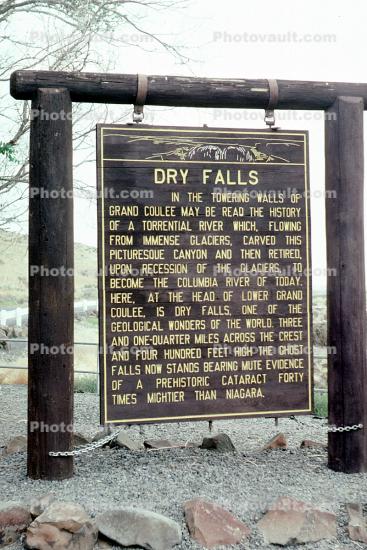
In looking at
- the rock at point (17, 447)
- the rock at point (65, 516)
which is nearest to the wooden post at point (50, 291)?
the rock at point (65, 516)

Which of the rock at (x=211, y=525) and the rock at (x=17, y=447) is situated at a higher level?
the rock at (x=17, y=447)

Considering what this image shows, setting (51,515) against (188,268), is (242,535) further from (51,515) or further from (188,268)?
(188,268)

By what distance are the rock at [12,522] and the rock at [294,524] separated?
162 centimetres

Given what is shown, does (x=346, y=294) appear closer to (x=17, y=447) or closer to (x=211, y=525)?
(x=211, y=525)

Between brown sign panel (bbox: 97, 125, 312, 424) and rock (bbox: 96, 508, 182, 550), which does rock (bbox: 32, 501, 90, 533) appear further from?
brown sign panel (bbox: 97, 125, 312, 424)

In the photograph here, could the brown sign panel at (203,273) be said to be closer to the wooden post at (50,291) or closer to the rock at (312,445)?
the wooden post at (50,291)

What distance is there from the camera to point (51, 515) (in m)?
4.27

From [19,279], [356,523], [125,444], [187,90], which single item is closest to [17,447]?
[125,444]

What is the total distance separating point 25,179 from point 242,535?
23.7 ft

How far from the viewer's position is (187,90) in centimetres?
526

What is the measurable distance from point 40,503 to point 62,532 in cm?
33

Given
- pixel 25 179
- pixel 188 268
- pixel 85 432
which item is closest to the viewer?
pixel 188 268

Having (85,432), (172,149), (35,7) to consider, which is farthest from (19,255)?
(172,149)

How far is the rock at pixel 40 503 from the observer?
439cm
